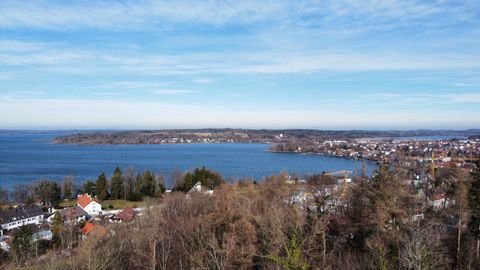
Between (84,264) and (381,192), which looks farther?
(381,192)

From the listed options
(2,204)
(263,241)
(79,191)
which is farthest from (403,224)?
(79,191)

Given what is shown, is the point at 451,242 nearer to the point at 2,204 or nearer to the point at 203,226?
the point at 203,226

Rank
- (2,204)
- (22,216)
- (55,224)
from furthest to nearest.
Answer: (2,204) → (22,216) → (55,224)

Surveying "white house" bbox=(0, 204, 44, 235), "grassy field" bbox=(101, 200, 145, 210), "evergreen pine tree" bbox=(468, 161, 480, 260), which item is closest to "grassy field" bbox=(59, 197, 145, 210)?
"grassy field" bbox=(101, 200, 145, 210)

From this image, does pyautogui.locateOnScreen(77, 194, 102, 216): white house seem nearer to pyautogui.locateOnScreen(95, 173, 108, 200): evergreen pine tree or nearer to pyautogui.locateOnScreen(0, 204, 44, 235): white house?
pyautogui.locateOnScreen(0, 204, 44, 235): white house

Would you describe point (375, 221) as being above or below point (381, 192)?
below

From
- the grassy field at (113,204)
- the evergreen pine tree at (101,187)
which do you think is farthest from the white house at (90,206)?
the evergreen pine tree at (101,187)

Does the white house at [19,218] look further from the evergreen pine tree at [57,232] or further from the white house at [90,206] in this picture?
the evergreen pine tree at [57,232]

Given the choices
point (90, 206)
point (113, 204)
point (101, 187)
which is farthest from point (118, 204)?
point (90, 206)
